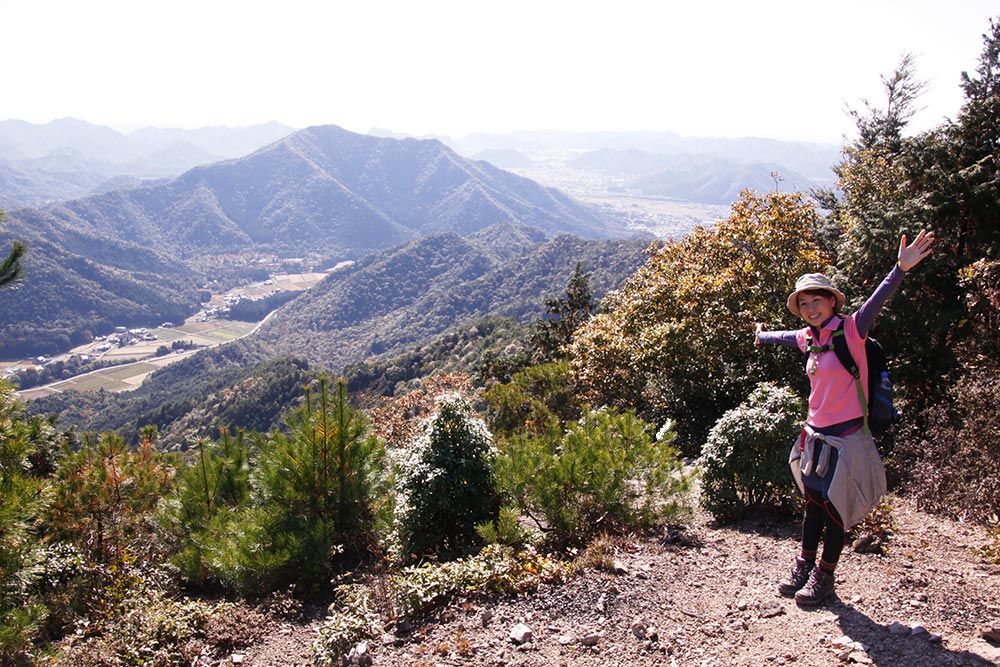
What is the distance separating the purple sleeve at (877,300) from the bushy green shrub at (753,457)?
2.02 m

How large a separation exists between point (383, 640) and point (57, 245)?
232 meters

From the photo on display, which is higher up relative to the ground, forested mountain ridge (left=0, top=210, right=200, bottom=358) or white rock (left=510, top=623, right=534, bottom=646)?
white rock (left=510, top=623, right=534, bottom=646)

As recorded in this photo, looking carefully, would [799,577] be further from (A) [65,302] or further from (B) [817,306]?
(A) [65,302]

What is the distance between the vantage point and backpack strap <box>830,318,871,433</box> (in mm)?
3385

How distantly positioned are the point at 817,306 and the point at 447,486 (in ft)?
11.2

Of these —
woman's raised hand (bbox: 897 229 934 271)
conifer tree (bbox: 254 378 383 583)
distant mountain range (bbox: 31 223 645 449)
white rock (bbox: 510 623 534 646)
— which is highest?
woman's raised hand (bbox: 897 229 934 271)

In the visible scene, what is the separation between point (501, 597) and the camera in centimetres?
434

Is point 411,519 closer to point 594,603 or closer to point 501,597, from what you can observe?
point 501,597

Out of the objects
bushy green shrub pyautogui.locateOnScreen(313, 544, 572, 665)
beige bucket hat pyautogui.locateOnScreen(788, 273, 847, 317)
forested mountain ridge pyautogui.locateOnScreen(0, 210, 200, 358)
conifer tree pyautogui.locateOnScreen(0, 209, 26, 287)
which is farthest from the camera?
forested mountain ridge pyautogui.locateOnScreen(0, 210, 200, 358)

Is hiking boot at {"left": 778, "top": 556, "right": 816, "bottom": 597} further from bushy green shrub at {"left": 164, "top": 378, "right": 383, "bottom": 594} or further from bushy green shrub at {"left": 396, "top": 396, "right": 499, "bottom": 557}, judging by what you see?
bushy green shrub at {"left": 164, "top": 378, "right": 383, "bottom": 594}

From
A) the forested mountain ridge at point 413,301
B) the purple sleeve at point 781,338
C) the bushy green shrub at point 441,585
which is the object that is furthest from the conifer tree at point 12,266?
the forested mountain ridge at point 413,301

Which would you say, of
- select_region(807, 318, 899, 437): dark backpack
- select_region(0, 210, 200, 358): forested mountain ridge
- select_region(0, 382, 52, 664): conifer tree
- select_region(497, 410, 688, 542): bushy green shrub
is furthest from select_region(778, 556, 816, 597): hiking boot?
select_region(0, 210, 200, 358): forested mountain ridge

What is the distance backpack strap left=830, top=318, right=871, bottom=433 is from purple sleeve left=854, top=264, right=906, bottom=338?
0.10 metres

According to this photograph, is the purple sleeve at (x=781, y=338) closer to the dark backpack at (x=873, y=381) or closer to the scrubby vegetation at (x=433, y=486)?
the dark backpack at (x=873, y=381)
